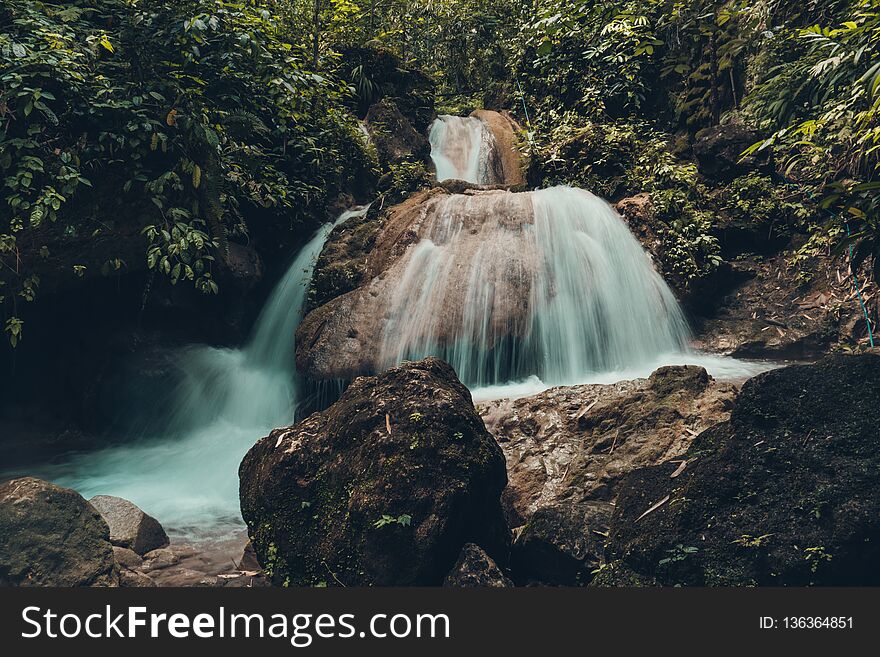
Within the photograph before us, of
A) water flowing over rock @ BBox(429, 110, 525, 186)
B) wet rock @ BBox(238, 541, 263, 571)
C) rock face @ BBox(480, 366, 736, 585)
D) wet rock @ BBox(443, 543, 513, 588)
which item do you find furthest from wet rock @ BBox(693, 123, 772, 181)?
wet rock @ BBox(238, 541, 263, 571)

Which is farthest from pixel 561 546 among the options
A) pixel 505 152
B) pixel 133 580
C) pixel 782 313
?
pixel 505 152

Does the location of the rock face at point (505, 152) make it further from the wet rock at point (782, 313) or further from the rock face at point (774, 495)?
the rock face at point (774, 495)

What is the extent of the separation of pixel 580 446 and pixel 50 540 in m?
4.33

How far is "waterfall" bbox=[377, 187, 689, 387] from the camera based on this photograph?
24.1 feet

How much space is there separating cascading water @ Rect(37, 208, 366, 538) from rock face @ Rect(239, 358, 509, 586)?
86.8 inches

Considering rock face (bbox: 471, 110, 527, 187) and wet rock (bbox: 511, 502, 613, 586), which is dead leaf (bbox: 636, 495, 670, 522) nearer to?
wet rock (bbox: 511, 502, 613, 586)

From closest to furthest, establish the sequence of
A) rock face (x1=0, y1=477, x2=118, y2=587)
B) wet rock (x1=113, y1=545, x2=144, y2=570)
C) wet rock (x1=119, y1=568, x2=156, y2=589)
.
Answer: rock face (x1=0, y1=477, x2=118, y2=587) < wet rock (x1=119, y1=568, x2=156, y2=589) < wet rock (x1=113, y1=545, x2=144, y2=570)

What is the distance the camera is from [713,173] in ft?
31.7

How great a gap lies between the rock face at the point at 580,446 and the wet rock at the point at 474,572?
0.48m

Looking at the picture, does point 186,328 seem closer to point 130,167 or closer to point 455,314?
point 130,167

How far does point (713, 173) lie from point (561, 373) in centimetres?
505

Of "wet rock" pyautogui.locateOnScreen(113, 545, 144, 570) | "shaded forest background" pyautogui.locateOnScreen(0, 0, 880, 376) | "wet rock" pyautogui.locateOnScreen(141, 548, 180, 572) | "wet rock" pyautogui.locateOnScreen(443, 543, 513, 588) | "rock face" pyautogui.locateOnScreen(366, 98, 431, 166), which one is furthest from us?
"rock face" pyautogui.locateOnScreen(366, 98, 431, 166)

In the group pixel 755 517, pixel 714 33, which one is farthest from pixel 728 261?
pixel 755 517

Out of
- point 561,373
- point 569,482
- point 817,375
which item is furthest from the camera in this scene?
point 561,373
